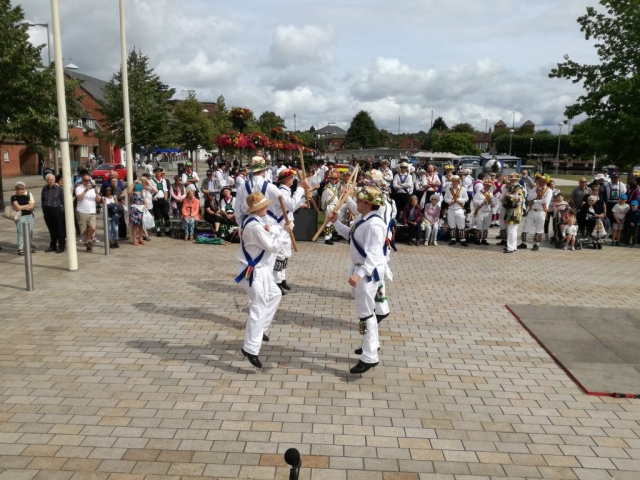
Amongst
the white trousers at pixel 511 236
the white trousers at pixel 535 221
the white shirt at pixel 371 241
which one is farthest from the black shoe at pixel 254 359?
the white trousers at pixel 535 221

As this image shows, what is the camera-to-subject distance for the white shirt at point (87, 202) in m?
12.8

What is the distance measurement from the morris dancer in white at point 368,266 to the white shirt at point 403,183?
945cm

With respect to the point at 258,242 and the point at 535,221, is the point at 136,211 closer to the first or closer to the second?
the point at 258,242

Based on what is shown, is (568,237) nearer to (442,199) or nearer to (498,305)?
(442,199)

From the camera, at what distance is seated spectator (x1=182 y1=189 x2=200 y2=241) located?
14609 millimetres

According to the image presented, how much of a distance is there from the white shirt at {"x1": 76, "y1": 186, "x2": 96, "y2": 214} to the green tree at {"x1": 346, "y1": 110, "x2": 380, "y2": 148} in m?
113

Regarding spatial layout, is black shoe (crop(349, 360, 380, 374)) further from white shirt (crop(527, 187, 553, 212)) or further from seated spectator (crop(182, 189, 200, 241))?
seated spectator (crop(182, 189, 200, 241))

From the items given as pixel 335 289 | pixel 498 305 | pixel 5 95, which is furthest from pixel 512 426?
pixel 5 95

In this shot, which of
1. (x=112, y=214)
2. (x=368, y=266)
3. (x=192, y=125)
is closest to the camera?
(x=368, y=266)

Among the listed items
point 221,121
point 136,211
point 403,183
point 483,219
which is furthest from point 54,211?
point 221,121

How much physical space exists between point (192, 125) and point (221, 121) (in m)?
7.60

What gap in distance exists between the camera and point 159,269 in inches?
436

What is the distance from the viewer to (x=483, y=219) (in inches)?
575

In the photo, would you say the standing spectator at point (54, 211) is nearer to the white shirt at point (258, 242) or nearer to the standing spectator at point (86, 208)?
the standing spectator at point (86, 208)
